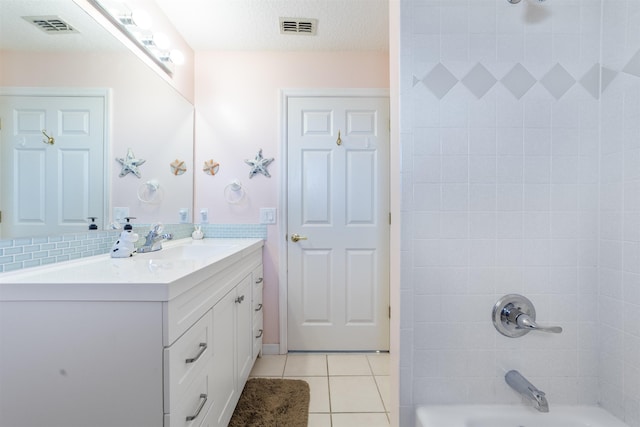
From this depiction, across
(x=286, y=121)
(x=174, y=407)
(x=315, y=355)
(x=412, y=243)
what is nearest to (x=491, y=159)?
(x=412, y=243)

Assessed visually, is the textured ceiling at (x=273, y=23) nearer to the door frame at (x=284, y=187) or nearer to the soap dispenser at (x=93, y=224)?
the door frame at (x=284, y=187)

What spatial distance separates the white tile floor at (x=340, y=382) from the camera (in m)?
1.48

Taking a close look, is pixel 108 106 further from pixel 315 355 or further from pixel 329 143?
pixel 315 355

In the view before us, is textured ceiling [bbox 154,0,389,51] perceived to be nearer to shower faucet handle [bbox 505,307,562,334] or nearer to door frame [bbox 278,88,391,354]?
door frame [bbox 278,88,391,354]

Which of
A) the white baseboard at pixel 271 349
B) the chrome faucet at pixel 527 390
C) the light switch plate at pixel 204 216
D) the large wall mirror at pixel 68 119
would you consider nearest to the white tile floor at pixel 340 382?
the white baseboard at pixel 271 349

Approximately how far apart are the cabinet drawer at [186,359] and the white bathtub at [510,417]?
776 mm

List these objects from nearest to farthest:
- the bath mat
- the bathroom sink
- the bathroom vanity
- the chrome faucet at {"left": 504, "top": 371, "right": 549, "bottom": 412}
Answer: the bathroom vanity < the chrome faucet at {"left": 504, "top": 371, "right": 549, "bottom": 412} < the bath mat < the bathroom sink

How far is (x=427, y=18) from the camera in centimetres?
96

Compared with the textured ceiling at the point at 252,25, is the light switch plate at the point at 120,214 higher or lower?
lower

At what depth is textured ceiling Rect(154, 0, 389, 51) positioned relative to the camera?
173cm

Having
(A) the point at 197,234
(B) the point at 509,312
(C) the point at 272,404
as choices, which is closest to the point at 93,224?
(A) the point at 197,234

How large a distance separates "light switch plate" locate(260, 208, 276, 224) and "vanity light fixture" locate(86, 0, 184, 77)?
1140 mm

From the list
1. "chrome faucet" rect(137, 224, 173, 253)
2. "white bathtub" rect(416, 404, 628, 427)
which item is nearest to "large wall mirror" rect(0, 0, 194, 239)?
"chrome faucet" rect(137, 224, 173, 253)

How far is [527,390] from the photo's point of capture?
2.91ft
